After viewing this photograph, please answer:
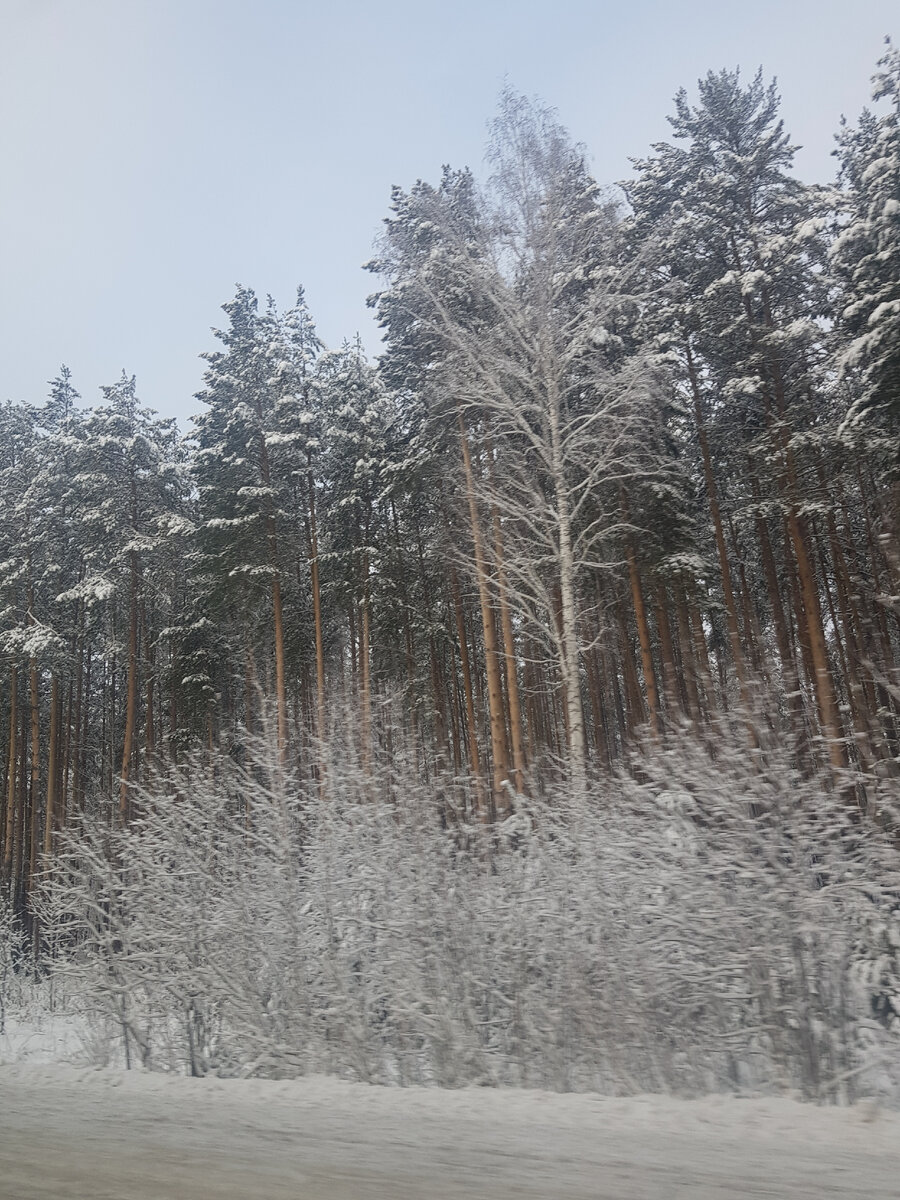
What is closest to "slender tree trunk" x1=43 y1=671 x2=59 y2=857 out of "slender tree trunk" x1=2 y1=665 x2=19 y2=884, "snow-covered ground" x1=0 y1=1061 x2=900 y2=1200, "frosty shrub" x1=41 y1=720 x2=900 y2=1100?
"slender tree trunk" x1=2 y1=665 x2=19 y2=884

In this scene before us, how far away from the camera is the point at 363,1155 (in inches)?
159

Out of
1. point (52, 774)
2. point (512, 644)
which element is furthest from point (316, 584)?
point (52, 774)

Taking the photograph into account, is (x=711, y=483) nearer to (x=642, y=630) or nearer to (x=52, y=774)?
(x=642, y=630)

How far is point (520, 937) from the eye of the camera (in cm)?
648

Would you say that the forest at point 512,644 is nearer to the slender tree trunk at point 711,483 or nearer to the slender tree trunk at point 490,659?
the slender tree trunk at point 711,483

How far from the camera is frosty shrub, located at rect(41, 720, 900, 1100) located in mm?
5469

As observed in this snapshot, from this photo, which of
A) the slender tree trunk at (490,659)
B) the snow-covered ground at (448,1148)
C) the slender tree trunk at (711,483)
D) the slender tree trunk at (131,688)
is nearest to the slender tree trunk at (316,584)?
the slender tree trunk at (131,688)

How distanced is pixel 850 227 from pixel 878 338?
333cm

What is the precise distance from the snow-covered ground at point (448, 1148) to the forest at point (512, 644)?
86 centimetres

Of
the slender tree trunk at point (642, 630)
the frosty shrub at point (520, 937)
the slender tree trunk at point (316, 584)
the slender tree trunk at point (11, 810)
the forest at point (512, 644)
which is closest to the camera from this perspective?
the frosty shrub at point (520, 937)

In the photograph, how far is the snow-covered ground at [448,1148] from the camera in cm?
345

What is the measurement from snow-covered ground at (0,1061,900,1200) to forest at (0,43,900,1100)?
0.86 m

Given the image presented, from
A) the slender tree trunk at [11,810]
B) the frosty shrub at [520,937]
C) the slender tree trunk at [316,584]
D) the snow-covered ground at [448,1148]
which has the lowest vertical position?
the snow-covered ground at [448,1148]

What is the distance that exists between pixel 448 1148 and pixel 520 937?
247 cm
